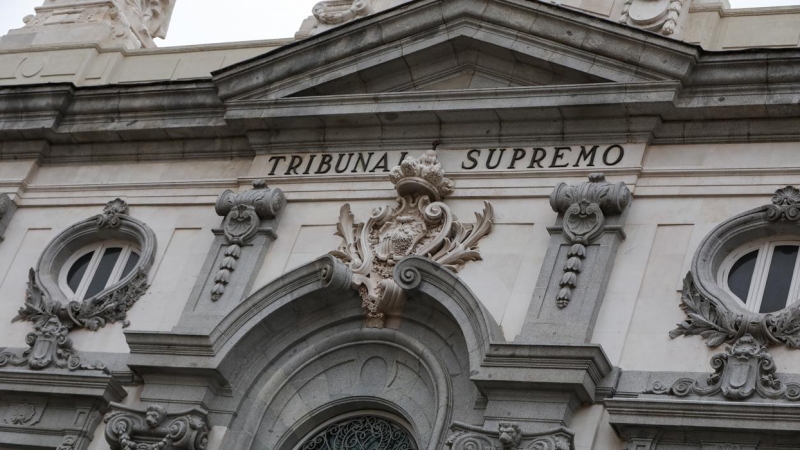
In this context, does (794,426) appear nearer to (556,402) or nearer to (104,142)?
(556,402)

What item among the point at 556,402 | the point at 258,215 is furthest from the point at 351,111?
the point at 556,402

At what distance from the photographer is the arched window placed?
63.5 feet

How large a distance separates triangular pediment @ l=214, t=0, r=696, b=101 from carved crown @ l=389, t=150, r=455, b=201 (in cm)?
121

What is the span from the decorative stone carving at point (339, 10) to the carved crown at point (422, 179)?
3.34m

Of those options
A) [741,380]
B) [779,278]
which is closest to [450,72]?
[779,278]

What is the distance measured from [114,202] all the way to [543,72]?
20.1 feet

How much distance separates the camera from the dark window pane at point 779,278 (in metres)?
17.9

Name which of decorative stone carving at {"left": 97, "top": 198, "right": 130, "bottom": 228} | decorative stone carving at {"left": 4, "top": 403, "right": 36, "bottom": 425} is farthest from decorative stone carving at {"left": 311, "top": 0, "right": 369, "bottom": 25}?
decorative stone carving at {"left": 4, "top": 403, "right": 36, "bottom": 425}

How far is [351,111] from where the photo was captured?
21250 mm

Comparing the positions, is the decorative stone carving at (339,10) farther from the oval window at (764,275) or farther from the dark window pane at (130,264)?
the oval window at (764,275)

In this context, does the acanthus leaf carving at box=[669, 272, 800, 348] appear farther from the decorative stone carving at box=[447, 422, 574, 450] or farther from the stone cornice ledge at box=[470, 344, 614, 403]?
the decorative stone carving at box=[447, 422, 574, 450]

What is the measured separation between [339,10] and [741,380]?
8.73 metres

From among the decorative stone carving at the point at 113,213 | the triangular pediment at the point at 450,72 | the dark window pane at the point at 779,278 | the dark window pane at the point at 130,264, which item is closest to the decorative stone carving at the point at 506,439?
the dark window pane at the point at 779,278

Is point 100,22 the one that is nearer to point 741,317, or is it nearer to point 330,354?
point 330,354
